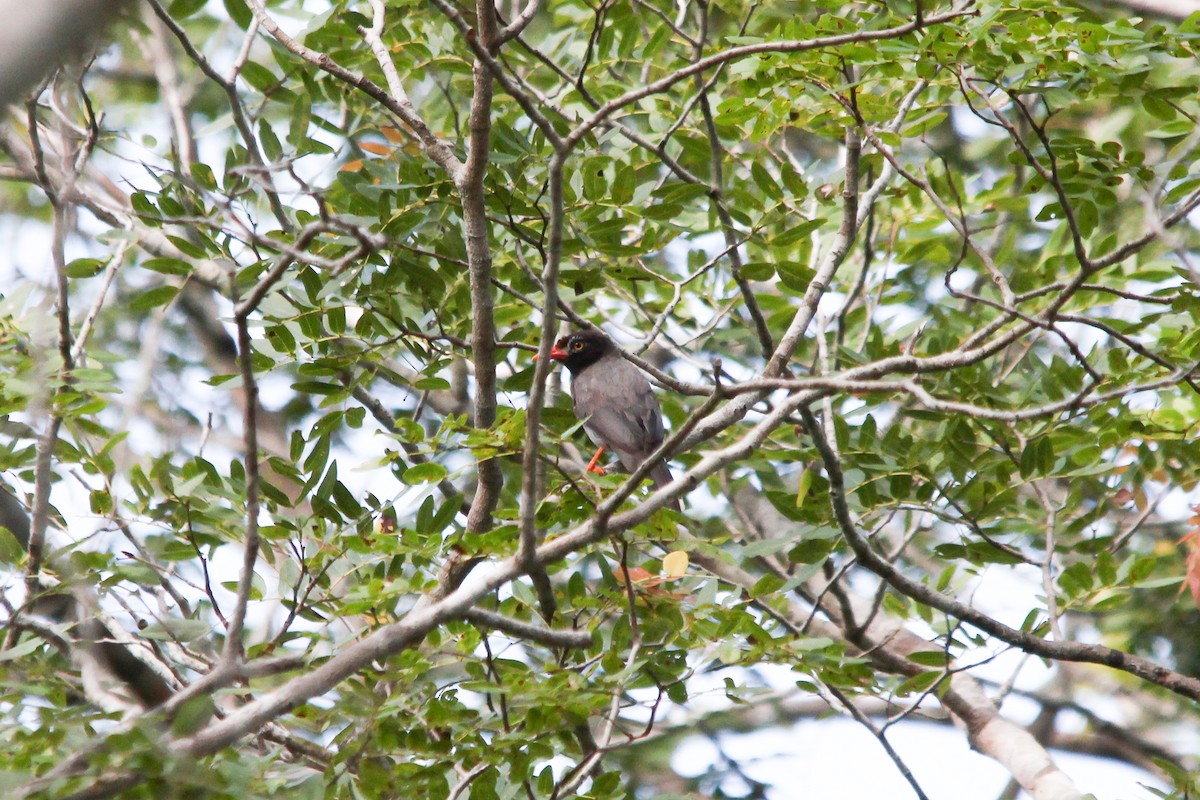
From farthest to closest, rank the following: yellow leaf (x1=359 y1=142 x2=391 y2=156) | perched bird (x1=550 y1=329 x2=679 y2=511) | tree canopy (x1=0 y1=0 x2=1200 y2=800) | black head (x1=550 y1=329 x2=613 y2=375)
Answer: black head (x1=550 y1=329 x2=613 y2=375) < perched bird (x1=550 y1=329 x2=679 y2=511) < yellow leaf (x1=359 y1=142 x2=391 y2=156) < tree canopy (x1=0 y1=0 x2=1200 y2=800)

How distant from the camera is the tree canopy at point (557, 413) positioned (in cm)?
361

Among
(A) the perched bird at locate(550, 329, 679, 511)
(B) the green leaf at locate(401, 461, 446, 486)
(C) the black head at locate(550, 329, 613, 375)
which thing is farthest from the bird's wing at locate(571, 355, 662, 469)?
(B) the green leaf at locate(401, 461, 446, 486)

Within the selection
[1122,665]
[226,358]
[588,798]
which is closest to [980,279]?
[1122,665]

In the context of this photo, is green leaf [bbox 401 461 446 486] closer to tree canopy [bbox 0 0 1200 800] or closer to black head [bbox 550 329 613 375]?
tree canopy [bbox 0 0 1200 800]

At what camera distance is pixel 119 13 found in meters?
1.61

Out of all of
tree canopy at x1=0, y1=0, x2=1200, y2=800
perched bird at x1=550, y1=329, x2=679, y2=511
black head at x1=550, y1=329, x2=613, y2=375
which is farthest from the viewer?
black head at x1=550, y1=329, x2=613, y2=375

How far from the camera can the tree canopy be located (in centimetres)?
361

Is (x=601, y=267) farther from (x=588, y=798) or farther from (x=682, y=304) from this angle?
(x=588, y=798)

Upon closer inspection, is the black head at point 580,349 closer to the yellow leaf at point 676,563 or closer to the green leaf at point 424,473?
the yellow leaf at point 676,563

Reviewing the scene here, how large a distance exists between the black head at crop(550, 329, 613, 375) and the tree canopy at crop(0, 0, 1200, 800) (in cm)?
71

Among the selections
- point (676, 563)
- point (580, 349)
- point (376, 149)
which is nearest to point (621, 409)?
point (580, 349)

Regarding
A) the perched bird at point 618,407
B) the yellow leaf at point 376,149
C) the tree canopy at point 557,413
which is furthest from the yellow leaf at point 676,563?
the yellow leaf at point 376,149

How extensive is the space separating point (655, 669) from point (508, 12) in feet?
19.5

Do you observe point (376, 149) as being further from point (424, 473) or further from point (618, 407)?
point (424, 473)
